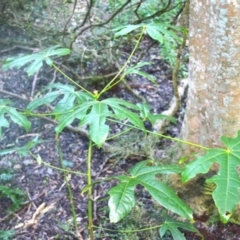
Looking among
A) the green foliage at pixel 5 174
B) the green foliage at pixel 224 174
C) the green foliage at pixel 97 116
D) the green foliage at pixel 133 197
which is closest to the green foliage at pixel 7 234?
the green foliage at pixel 5 174

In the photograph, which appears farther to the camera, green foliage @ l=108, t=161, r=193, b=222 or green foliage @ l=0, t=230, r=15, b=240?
green foliage @ l=0, t=230, r=15, b=240

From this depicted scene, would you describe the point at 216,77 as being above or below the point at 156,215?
above

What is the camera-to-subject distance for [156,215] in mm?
1951

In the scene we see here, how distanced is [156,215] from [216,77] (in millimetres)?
688

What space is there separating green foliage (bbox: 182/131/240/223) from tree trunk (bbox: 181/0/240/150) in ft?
1.45

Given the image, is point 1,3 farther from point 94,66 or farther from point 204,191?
point 204,191

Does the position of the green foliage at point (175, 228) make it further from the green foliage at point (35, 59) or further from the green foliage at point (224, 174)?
the green foliage at point (35, 59)

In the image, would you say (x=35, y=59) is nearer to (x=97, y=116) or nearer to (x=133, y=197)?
(x=97, y=116)

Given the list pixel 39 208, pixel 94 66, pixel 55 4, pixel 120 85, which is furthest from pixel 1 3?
pixel 39 208

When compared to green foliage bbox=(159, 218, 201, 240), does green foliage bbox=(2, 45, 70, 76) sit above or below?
above

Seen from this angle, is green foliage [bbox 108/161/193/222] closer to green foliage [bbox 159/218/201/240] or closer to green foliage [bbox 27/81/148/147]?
green foliage [bbox 27/81/148/147]

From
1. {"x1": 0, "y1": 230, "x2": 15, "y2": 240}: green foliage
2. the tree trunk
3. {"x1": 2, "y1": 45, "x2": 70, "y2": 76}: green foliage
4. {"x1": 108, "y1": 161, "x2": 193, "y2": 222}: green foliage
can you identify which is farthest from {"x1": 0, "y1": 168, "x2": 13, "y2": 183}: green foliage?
{"x1": 108, "y1": 161, "x2": 193, "y2": 222}: green foliage

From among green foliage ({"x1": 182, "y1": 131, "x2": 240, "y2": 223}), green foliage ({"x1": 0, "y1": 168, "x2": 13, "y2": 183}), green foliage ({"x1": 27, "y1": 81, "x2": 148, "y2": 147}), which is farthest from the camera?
green foliage ({"x1": 0, "y1": 168, "x2": 13, "y2": 183})

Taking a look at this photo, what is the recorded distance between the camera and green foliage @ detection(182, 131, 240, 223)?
3.74 feet
